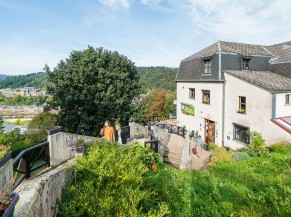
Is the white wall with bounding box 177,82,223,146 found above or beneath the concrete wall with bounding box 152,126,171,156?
above

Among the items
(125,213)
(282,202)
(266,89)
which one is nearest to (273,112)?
(266,89)

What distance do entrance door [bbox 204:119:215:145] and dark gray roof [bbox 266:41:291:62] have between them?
8.26 m

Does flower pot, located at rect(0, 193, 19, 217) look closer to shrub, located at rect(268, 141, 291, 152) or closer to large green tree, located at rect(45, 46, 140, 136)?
shrub, located at rect(268, 141, 291, 152)

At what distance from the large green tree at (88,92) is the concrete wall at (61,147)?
9.24m

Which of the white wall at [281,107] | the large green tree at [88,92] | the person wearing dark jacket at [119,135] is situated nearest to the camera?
the person wearing dark jacket at [119,135]

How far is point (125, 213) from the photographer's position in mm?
4027

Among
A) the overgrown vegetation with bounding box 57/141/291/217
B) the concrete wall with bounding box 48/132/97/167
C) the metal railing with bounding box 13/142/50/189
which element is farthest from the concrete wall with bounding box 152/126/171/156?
the metal railing with bounding box 13/142/50/189

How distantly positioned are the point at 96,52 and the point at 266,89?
1443 cm

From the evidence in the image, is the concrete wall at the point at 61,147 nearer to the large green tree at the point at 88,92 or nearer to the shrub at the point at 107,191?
the shrub at the point at 107,191

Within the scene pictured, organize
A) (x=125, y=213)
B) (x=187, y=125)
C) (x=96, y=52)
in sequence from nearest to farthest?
(x=125, y=213) < (x=96, y=52) < (x=187, y=125)

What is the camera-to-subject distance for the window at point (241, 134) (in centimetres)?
1746

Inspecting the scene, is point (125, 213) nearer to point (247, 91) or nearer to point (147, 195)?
point (147, 195)

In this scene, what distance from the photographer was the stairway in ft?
48.3

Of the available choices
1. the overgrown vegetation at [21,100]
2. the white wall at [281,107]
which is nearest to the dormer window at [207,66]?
the white wall at [281,107]
